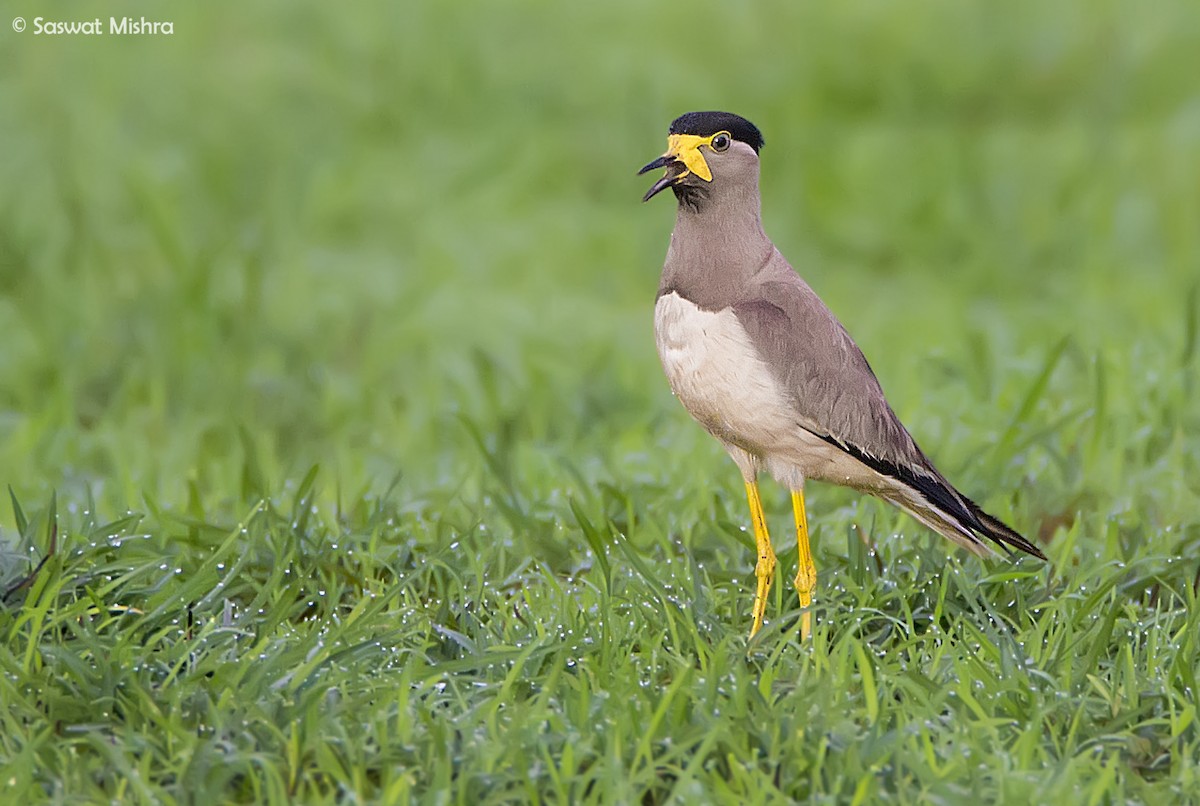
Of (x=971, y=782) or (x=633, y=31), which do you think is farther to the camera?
(x=633, y=31)

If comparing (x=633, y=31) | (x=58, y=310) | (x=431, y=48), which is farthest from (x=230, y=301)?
(x=633, y=31)

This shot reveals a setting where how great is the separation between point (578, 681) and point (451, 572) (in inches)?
31.6

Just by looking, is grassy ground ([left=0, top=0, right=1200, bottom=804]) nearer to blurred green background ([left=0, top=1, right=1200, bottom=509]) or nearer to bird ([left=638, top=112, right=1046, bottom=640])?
blurred green background ([left=0, top=1, right=1200, bottom=509])

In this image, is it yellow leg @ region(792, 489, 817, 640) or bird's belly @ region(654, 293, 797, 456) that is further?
yellow leg @ region(792, 489, 817, 640)

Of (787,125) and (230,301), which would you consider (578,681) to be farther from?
(787,125)

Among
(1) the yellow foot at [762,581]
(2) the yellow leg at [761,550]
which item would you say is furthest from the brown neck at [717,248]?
(1) the yellow foot at [762,581]

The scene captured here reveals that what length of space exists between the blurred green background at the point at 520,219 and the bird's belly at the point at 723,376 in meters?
1.77

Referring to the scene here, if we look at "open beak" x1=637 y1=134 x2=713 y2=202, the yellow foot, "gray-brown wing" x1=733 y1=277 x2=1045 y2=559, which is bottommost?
the yellow foot

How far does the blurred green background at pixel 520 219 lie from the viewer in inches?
266

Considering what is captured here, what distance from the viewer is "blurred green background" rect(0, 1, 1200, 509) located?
675 cm

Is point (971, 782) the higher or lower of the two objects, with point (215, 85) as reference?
lower

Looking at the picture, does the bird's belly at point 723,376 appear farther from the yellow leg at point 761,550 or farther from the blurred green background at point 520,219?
the blurred green background at point 520,219

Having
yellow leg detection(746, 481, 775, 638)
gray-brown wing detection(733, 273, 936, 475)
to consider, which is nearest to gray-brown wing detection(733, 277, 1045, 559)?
gray-brown wing detection(733, 273, 936, 475)

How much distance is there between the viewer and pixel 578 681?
12.6 ft
